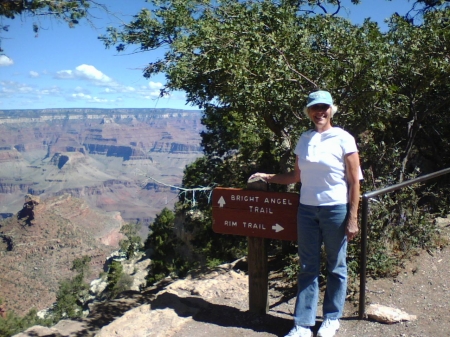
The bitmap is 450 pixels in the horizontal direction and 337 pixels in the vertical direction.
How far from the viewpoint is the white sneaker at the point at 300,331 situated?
353cm

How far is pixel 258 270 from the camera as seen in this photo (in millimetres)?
4020

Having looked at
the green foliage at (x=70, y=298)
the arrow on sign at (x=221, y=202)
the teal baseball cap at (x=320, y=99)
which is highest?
the teal baseball cap at (x=320, y=99)

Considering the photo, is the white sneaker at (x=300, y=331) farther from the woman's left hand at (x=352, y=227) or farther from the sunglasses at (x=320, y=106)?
the sunglasses at (x=320, y=106)

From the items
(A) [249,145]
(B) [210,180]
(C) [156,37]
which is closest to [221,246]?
(B) [210,180]

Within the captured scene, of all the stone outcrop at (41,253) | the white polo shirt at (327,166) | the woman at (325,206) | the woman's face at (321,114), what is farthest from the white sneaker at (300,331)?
the stone outcrop at (41,253)

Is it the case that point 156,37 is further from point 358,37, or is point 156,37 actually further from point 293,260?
point 293,260

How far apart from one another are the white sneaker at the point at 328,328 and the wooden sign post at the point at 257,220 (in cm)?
66

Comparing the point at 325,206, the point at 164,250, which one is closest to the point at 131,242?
the point at 164,250

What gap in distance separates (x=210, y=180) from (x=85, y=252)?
8321 centimetres

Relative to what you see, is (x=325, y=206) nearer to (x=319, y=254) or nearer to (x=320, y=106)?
(x=319, y=254)

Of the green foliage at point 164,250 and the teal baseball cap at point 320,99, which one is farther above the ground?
the teal baseball cap at point 320,99

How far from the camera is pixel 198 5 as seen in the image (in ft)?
24.2

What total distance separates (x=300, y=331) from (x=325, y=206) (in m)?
1.00

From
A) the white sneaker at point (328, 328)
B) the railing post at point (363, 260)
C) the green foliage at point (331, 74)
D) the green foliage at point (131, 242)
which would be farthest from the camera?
the green foliage at point (131, 242)
